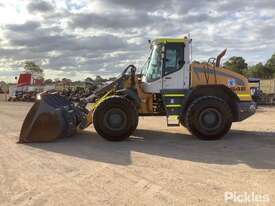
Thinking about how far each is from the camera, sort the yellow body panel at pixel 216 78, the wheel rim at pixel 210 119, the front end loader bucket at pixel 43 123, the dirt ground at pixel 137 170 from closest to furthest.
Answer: the dirt ground at pixel 137 170
the front end loader bucket at pixel 43 123
the wheel rim at pixel 210 119
the yellow body panel at pixel 216 78

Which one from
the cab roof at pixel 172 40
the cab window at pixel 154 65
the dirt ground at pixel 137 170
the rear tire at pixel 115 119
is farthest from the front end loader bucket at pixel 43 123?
the cab roof at pixel 172 40

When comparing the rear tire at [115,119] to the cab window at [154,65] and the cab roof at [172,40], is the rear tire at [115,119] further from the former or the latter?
the cab roof at [172,40]

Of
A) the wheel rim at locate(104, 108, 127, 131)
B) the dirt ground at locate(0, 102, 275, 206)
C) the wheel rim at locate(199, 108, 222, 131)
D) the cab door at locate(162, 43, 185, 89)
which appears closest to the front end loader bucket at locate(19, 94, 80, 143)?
the dirt ground at locate(0, 102, 275, 206)

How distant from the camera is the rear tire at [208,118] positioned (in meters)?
13.2

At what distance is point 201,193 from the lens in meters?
7.27

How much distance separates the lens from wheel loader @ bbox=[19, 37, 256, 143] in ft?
43.1

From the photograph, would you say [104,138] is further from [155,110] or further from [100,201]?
[100,201]

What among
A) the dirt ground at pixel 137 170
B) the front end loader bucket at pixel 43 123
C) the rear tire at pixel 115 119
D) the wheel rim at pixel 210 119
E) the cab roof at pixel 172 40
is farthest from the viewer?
the cab roof at pixel 172 40

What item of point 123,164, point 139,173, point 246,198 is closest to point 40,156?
point 123,164

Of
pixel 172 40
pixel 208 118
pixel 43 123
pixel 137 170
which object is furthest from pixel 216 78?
pixel 137 170

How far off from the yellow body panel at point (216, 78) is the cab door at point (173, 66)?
1.19 ft

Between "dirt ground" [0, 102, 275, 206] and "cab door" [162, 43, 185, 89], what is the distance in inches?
61.9

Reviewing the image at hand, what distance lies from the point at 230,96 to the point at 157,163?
4.89m

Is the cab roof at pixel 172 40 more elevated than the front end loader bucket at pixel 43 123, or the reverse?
the cab roof at pixel 172 40
